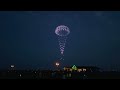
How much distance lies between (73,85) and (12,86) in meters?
0.66

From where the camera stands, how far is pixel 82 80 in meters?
2.96

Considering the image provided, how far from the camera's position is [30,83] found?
2.98 meters
